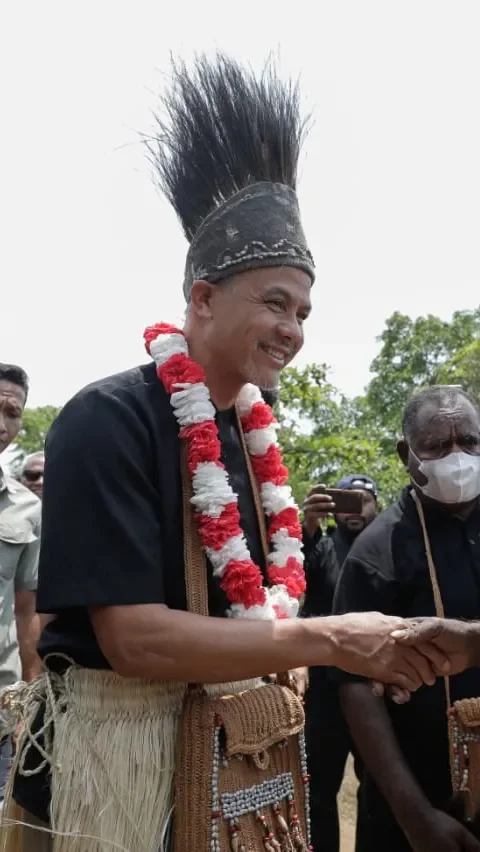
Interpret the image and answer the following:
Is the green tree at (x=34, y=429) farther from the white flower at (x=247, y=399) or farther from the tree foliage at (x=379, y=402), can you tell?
the white flower at (x=247, y=399)

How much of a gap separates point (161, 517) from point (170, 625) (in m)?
0.32

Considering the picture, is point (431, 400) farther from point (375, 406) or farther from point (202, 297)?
point (375, 406)

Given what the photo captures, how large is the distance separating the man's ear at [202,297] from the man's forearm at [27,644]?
92.0 inches

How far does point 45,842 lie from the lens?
230 centimetres

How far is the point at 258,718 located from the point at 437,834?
1.04 meters

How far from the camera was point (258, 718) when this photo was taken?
2.18 metres

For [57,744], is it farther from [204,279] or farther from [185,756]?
[204,279]

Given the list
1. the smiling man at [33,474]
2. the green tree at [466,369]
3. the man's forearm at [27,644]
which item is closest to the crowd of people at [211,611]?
the man's forearm at [27,644]

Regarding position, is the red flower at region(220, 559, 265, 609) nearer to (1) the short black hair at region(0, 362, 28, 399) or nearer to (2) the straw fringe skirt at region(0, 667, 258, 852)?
(2) the straw fringe skirt at region(0, 667, 258, 852)

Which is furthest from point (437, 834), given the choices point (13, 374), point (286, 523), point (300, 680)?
point (13, 374)

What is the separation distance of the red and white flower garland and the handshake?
226mm

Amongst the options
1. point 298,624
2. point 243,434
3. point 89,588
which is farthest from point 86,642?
point 243,434

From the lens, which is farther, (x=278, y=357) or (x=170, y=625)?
(x=278, y=357)

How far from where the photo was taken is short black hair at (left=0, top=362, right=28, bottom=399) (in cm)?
433
